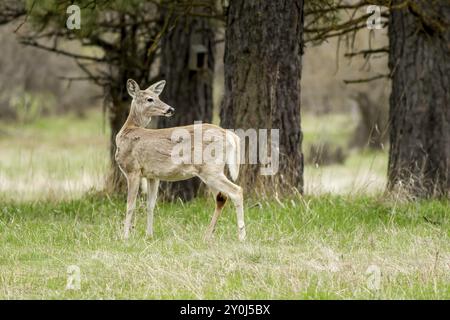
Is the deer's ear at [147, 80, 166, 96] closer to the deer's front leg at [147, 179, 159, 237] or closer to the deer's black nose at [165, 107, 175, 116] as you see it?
the deer's black nose at [165, 107, 175, 116]

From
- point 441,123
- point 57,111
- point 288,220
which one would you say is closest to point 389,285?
point 288,220

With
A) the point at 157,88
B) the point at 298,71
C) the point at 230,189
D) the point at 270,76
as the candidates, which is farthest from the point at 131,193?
the point at 298,71

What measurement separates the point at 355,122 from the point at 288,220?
102 feet

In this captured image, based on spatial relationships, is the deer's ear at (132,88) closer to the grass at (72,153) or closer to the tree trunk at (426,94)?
the grass at (72,153)

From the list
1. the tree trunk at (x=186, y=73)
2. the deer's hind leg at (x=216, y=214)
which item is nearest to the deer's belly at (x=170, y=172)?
the deer's hind leg at (x=216, y=214)

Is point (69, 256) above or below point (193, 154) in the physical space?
below

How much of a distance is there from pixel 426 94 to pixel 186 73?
4369 mm

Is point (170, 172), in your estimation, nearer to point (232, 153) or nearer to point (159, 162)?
point (159, 162)

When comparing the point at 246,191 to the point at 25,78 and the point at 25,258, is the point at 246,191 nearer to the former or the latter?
the point at 25,258

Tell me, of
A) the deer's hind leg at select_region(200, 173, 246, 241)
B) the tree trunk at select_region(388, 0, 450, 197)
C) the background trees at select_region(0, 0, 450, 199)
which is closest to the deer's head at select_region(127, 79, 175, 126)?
the deer's hind leg at select_region(200, 173, 246, 241)

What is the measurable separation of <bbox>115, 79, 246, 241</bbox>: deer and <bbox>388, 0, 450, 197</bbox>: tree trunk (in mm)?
3562
